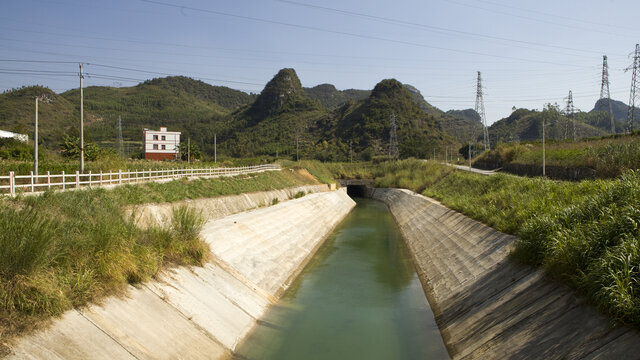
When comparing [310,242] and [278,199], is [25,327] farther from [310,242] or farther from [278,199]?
[278,199]

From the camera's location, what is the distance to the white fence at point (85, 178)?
1792 cm

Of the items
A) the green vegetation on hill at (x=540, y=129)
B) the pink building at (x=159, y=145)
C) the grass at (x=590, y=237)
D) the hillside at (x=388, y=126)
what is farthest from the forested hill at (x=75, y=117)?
the green vegetation on hill at (x=540, y=129)

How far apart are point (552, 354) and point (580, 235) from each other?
4.39m

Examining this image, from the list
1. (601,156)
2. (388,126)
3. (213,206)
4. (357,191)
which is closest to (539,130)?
(388,126)

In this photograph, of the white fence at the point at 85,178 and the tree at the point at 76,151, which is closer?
the white fence at the point at 85,178

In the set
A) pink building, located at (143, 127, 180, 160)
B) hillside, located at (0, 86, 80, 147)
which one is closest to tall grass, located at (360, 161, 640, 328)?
pink building, located at (143, 127, 180, 160)

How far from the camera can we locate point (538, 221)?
15.1 metres

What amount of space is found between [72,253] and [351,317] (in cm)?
1144

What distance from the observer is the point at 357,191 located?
322 feet

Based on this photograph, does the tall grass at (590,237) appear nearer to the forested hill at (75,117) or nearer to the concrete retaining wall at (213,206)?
the concrete retaining wall at (213,206)

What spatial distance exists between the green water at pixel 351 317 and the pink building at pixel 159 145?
6362 centimetres

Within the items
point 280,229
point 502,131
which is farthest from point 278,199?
point 502,131

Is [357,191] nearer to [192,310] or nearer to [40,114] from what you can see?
[192,310]

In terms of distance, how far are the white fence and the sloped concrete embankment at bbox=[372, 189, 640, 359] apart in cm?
1782
